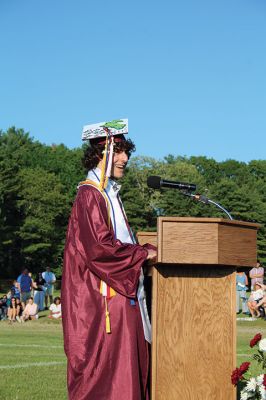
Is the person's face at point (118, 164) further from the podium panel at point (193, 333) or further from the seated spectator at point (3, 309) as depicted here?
the seated spectator at point (3, 309)

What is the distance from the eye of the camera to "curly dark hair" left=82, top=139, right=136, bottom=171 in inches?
250

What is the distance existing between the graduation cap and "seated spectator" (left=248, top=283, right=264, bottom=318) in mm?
19373

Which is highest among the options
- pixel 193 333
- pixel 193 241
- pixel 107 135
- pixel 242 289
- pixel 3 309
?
pixel 107 135

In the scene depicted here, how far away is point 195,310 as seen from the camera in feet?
18.2

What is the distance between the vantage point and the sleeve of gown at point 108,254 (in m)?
5.66

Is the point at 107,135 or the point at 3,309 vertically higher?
the point at 107,135

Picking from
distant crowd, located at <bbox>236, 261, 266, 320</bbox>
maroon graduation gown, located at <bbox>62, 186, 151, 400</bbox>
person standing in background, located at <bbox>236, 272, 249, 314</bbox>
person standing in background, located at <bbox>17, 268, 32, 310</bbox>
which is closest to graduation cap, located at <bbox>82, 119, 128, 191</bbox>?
maroon graduation gown, located at <bbox>62, 186, 151, 400</bbox>

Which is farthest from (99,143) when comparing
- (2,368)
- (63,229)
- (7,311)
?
(63,229)

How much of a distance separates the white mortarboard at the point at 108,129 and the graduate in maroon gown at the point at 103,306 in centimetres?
53

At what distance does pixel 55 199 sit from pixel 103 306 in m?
66.1

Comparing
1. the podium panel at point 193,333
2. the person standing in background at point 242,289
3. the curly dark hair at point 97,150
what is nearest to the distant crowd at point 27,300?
the person standing in background at point 242,289

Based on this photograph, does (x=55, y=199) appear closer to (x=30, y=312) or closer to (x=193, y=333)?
(x=30, y=312)

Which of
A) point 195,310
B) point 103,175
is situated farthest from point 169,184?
point 195,310

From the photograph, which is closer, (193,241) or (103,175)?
(193,241)
